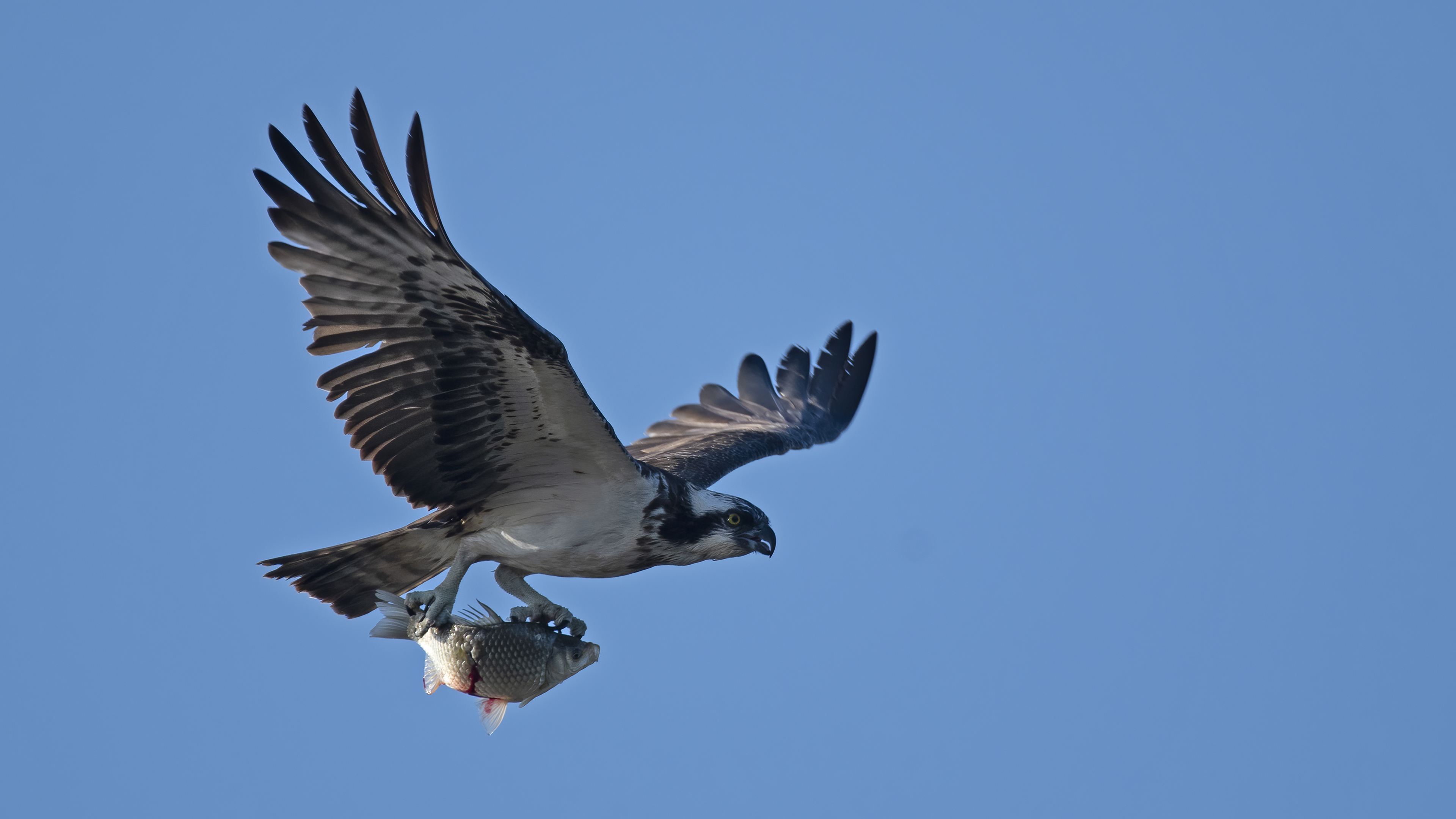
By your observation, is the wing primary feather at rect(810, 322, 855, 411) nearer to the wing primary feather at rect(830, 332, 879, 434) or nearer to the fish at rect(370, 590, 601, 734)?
the wing primary feather at rect(830, 332, 879, 434)

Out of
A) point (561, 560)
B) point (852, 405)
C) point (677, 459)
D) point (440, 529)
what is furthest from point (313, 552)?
point (852, 405)

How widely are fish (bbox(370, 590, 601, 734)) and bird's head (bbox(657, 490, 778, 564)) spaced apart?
3.95ft

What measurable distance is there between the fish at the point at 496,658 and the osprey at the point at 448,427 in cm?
25

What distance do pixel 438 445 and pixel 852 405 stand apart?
5283 mm

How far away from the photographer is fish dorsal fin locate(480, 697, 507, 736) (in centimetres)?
746

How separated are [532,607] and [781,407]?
5035 mm

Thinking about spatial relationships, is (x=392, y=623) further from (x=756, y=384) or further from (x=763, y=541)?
(x=756, y=384)

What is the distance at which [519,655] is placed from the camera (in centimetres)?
737

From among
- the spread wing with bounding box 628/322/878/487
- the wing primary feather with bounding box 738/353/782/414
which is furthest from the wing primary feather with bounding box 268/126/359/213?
the wing primary feather with bounding box 738/353/782/414

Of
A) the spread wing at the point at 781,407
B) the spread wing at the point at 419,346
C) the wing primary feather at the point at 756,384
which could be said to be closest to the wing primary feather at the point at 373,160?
the spread wing at the point at 419,346

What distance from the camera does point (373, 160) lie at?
7.25 metres

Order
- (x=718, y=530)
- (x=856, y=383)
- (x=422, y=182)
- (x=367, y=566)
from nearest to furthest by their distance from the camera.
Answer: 1. (x=422, y=182)
2. (x=367, y=566)
3. (x=718, y=530)
4. (x=856, y=383)

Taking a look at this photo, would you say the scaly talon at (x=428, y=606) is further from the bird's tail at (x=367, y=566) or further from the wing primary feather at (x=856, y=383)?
the wing primary feather at (x=856, y=383)

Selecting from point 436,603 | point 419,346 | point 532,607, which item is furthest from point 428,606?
point 419,346
